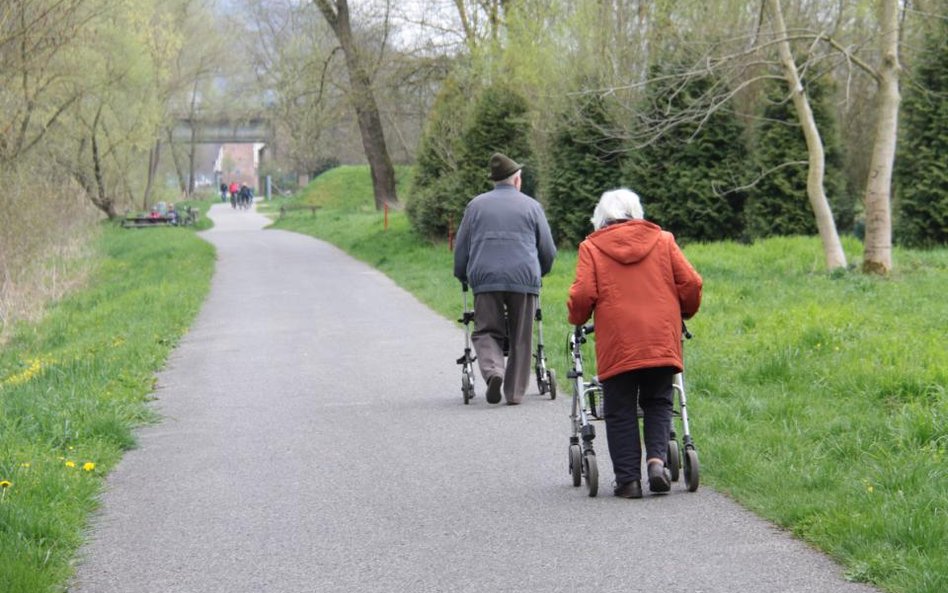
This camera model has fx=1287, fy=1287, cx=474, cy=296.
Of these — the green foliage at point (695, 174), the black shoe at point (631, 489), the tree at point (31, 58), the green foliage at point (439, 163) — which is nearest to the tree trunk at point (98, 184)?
the tree at point (31, 58)

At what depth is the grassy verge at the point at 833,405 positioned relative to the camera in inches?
226

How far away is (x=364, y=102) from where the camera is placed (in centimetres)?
3484

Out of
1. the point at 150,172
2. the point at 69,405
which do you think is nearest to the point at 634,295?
the point at 69,405

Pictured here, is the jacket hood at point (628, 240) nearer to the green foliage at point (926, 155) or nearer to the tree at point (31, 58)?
the tree at point (31, 58)

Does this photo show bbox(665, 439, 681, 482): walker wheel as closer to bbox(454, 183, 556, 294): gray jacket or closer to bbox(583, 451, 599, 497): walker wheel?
bbox(583, 451, 599, 497): walker wheel

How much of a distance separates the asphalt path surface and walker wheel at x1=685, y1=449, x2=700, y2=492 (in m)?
0.07

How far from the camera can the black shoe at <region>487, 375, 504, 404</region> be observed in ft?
32.8

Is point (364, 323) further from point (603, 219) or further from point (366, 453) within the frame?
point (603, 219)

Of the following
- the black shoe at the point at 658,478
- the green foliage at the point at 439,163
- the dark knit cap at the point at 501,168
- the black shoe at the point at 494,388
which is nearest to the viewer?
the black shoe at the point at 658,478

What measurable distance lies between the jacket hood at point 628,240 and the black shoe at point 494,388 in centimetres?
326

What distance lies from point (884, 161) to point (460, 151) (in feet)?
42.1

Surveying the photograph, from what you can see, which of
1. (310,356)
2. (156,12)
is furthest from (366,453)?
(156,12)

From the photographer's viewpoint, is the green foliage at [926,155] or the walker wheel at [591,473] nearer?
the walker wheel at [591,473]

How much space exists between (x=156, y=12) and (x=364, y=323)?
130 feet
